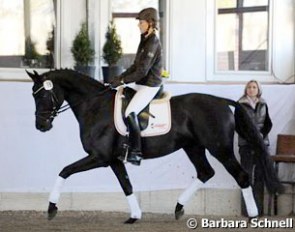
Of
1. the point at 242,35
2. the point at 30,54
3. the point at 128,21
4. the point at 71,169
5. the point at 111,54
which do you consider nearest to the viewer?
the point at 71,169

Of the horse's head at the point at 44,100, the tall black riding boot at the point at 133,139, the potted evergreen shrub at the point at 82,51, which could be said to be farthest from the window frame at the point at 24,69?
the tall black riding boot at the point at 133,139

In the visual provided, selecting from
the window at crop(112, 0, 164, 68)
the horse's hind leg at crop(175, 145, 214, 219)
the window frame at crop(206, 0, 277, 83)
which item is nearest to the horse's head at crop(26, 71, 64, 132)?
the horse's hind leg at crop(175, 145, 214, 219)

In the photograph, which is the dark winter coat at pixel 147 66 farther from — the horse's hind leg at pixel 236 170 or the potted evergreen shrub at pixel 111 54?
the potted evergreen shrub at pixel 111 54

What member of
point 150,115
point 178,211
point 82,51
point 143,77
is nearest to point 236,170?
point 178,211

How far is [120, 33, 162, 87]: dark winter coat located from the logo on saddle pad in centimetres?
18

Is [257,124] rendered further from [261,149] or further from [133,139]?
[133,139]

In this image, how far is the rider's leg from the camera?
7465mm

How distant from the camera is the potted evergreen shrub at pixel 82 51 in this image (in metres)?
9.24

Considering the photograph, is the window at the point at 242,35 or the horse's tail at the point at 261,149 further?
the window at the point at 242,35

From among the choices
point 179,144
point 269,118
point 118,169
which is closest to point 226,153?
point 179,144

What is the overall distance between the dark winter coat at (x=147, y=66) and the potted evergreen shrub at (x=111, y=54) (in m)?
1.61

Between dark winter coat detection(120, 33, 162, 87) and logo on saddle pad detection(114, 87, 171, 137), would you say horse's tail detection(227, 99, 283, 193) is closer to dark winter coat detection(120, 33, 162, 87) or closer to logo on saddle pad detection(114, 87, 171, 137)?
logo on saddle pad detection(114, 87, 171, 137)

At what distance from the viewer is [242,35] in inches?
398

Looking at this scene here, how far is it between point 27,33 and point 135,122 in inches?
106
